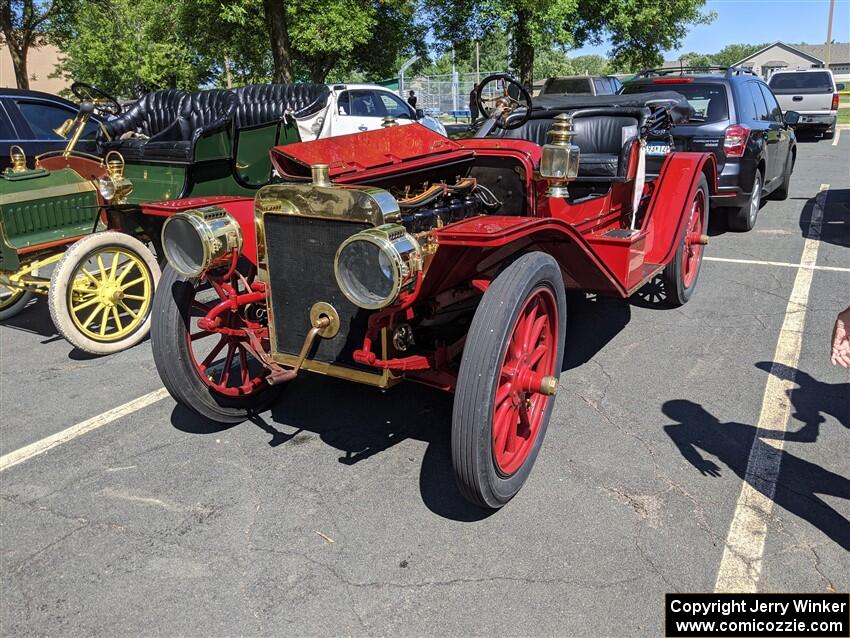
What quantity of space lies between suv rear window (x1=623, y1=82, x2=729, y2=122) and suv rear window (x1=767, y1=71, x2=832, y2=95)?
501 inches

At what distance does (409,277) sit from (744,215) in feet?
20.3

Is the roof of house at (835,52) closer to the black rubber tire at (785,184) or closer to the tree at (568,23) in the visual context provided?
the tree at (568,23)

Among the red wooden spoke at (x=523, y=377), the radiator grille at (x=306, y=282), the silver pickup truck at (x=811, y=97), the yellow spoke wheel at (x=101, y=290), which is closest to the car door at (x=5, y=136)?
the yellow spoke wheel at (x=101, y=290)

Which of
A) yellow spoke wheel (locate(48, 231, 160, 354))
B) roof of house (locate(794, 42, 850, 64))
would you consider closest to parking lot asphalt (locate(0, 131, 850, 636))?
yellow spoke wheel (locate(48, 231, 160, 354))

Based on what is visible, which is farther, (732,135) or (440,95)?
(440,95)

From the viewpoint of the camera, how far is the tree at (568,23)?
586 inches

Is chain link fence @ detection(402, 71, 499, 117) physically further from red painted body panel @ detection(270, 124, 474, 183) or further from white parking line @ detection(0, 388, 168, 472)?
white parking line @ detection(0, 388, 168, 472)

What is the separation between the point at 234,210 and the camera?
327 cm

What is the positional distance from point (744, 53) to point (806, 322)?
113 metres

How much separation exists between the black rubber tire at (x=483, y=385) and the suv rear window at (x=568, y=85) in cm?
1462

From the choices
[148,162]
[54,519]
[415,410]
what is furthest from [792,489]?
[148,162]

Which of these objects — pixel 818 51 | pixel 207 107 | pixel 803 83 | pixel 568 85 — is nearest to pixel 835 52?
pixel 818 51

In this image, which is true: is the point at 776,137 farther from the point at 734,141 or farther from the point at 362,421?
the point at 362,421

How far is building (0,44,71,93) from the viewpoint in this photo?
44.0 m
